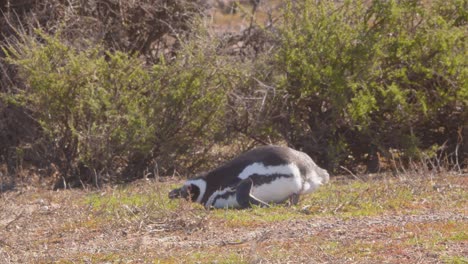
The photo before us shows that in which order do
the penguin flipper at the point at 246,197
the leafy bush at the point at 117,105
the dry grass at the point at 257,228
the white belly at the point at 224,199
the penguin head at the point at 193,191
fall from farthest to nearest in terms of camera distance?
the leafy bush at the point at 117,105 < the penguin head at the point at 193,191 < the white belly at the point at 224,199 < the penguin flipper at the point at 246,197 < the dry grass at the point at 257,228

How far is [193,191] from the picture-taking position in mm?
11508

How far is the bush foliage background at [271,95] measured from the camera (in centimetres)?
1406

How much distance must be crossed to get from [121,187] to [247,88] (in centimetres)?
263

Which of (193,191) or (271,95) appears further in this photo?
(271,95)

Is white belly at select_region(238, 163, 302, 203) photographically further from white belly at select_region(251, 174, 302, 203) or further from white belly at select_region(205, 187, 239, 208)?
white belly at select_region(205, 187, 239, 208)

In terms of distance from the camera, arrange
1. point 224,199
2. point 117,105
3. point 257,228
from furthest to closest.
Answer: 1. point 117,105
2. point 224,199
3. point 257,228

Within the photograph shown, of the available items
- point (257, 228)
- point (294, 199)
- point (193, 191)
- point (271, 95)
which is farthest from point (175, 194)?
point (271, 95)

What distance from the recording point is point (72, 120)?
46.7 feet

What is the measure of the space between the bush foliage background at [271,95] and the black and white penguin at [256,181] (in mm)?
2848

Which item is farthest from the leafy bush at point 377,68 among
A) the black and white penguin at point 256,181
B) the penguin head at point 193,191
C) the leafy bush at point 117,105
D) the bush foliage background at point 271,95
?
the penguin head at point 193,191

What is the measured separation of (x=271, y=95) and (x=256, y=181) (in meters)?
3.69

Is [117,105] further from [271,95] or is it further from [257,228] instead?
[257,228]

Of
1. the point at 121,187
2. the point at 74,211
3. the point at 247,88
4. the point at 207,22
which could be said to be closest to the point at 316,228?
the point at 74,211

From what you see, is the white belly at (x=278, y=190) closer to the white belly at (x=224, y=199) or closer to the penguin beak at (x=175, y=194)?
the white belly at (x=224, y=199)
